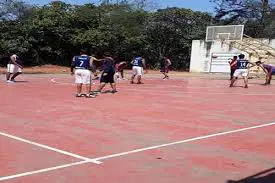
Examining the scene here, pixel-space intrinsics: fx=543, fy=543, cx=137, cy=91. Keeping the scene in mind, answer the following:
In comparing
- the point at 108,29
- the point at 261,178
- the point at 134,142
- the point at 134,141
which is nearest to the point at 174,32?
the point at 108,29

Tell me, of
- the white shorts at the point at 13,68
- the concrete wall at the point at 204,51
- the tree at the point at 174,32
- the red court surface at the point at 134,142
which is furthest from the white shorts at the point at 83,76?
the tree at the point at 174,32

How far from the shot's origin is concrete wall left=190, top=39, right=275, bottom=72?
43050 millimetres

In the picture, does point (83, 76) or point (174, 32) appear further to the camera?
point (174, 32)

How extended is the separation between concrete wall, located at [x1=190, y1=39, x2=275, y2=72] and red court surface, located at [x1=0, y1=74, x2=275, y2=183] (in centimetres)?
2716

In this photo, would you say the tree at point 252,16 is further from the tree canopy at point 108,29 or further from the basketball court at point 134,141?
the basketball court at point 134,141

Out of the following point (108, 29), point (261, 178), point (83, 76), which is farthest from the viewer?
point (108, 29)

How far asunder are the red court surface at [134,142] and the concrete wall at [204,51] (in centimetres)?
2716

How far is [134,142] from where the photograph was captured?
31.6 ft

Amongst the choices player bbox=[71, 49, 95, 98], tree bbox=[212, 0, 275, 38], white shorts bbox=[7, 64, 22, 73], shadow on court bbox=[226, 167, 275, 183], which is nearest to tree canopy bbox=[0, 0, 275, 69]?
tree bbox=[212, 0, 275, 38]

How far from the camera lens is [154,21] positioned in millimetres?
50750

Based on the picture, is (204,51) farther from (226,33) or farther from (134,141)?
(134,141)

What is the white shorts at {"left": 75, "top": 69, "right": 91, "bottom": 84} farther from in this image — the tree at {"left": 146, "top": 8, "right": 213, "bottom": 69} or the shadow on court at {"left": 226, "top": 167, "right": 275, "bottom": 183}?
the tree at {"left": 146, "top": 8, "right": 213, "bottom": 69}

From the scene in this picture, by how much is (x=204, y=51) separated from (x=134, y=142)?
117 feet

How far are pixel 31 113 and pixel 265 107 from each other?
690cm
